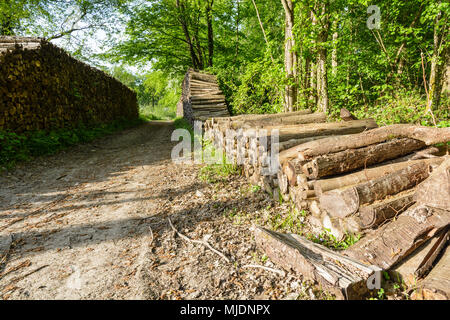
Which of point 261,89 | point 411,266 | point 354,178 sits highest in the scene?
point 261,89

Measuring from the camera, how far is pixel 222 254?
2723 mm

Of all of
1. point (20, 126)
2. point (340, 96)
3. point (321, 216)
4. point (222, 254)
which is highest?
point (340, 96)

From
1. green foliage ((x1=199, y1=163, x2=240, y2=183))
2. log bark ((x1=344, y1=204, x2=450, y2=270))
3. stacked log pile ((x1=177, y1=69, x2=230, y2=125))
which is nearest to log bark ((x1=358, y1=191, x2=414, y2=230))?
log bark ((x1=344, y1=204, x2=450, y2=270))

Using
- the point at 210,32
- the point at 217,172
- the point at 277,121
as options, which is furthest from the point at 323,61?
the point at 210,32

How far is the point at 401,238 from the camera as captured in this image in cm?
223

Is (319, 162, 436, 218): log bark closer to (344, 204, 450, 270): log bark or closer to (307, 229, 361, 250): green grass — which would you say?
(307, 229, 361, 250): green grass

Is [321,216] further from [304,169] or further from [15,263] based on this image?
[15,263]

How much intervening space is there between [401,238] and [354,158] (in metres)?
1.24

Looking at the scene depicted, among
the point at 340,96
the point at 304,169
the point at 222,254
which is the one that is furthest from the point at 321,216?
the point at 340,96

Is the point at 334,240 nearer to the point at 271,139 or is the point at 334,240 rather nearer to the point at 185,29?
the point at 271,139

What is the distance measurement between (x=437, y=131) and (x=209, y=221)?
11.3 ft

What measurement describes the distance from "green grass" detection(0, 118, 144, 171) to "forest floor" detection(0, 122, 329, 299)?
453 millimetres

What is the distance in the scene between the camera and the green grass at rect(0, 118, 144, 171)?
5.73m

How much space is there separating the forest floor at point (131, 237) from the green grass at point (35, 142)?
453mm
